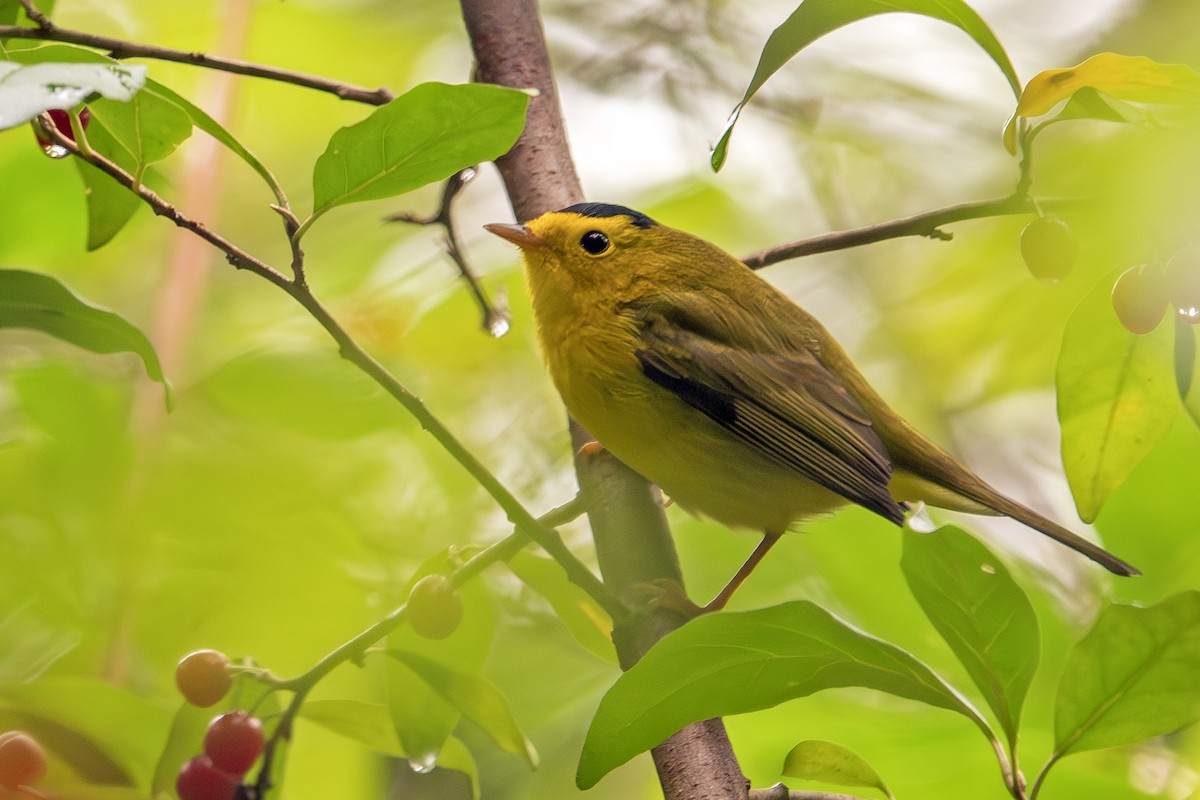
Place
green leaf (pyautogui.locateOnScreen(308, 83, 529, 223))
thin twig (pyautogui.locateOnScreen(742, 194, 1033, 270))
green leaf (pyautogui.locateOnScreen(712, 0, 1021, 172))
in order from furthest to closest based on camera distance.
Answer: thin twig (pyautogui.locateOnScreen(742, 194, 1033, 270)) < green leaf (pyautogui.locateOnScreen(712, 0, 1021, 172)) < green leaf (pyautogui.locateOnScreen(308, 83, 529, 223))

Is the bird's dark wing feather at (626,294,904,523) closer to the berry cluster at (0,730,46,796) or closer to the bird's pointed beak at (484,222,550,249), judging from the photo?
the bird's pointed beak at (484,222,550,249)

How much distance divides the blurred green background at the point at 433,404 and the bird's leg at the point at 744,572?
11cm

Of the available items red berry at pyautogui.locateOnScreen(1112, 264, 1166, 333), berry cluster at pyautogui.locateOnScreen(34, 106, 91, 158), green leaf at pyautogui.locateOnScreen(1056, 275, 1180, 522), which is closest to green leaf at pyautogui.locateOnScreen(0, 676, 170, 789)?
berry cluster at pyautogui.locateOnScreen(34, 106, 91, 158)

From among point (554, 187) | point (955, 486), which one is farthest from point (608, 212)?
point (955, 486)

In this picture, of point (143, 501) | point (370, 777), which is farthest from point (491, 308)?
point (370, 777)

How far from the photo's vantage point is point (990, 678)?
1411 millimetres

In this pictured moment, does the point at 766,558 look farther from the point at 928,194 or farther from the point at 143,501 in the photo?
the point at 928,194

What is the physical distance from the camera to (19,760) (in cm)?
140

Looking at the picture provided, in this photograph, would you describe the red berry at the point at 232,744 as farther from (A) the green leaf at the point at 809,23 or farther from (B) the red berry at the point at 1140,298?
(B) the red berry at the point at 1140,298

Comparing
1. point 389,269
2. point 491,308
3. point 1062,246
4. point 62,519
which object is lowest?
point 62,519

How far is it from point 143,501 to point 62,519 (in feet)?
0.38

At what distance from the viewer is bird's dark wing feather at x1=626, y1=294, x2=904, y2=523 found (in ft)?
7.20

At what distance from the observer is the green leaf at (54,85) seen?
3.06ft

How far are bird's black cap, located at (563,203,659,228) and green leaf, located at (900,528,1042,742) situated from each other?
0.99m
